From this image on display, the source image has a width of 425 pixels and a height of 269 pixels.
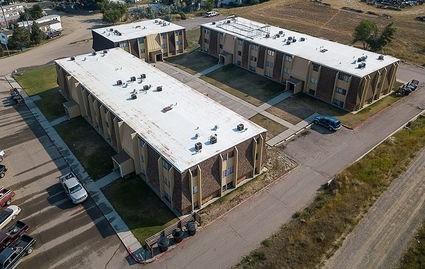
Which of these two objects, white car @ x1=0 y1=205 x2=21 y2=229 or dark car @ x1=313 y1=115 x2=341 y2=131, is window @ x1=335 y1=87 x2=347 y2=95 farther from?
white car @ x1=0 y1=205 x2=21 y2=229

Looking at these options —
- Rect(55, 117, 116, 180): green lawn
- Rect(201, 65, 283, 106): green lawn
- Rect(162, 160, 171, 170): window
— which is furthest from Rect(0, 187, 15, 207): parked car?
Rect(201, 65, 283, 106): green lawn

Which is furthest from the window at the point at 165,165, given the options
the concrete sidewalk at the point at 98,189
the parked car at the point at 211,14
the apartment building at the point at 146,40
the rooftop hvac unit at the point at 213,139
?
the parked car at the point at 211,14

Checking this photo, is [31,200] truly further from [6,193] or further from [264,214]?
[264,214]

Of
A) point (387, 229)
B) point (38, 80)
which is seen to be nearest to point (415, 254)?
point (387, 229)

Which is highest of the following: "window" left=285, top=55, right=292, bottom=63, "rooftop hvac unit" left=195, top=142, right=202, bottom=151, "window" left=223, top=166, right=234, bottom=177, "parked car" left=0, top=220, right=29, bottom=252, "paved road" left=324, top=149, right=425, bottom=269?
"window" left=285, top=55, right=292, bottom=63

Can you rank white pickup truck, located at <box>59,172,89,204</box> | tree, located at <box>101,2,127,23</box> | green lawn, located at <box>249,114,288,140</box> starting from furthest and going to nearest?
tree, located at <box>101,2,127,23</box>
green lawn, located at <box>249,114,288,140</box>
white pickup truck, located at <box>59,172,89,204</box>

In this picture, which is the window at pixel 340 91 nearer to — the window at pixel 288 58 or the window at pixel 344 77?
the window at pixel 344 77

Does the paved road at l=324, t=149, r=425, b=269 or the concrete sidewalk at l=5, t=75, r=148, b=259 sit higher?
the paved road at l=324, t=149, r=425, b=269
